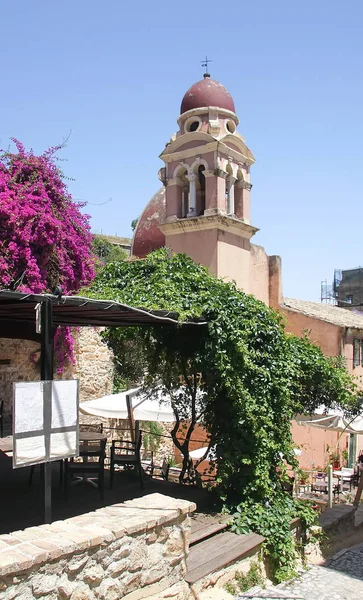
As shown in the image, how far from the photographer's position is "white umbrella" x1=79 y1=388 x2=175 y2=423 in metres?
10.1

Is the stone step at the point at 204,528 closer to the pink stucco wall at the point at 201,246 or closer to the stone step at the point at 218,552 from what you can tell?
the stone step at the point at 218,552

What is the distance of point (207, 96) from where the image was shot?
776 inches

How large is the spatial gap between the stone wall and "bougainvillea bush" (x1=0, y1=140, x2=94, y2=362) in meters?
0.65

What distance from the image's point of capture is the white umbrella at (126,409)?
399 inches

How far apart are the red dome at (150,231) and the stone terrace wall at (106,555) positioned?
17488 millimetres

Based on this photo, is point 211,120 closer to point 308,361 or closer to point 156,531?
point 308,361

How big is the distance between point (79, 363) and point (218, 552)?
307 inches

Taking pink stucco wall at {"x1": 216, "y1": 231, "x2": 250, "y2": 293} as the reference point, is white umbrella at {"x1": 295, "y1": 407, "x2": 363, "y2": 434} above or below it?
below

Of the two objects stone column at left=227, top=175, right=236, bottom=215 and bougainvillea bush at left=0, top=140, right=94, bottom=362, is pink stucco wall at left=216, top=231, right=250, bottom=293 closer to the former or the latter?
stone column at left=227, top=175, right=236, bottom=215

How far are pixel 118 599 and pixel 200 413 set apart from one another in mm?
3841

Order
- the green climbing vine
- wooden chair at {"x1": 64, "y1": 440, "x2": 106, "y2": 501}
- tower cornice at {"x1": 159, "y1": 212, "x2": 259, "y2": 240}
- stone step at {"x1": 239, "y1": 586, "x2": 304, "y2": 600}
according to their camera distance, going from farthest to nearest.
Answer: tower cornice at {"x1": 159, "y1": 212, "x2": 259, "y2": 240} → the green climbing vine → wooden chair at {"x1": 64, "y1": 440, "x2": 106, "y2": 501} → stone step at {"x1": 239, "y1": 586, "x2": 304, "y2": 600}

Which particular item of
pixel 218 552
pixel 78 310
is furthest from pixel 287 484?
pixel 78 310

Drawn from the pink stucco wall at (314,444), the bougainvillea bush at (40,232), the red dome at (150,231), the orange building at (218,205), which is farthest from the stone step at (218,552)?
the red dome at (150,231)

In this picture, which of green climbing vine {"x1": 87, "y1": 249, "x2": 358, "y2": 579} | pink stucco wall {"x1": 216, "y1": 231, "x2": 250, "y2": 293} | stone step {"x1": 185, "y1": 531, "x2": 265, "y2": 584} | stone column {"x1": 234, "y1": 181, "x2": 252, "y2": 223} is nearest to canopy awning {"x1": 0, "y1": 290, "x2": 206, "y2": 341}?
green climbing vine {"x1": 87, "y1": 249, "x2": 358, "y2": 579}
